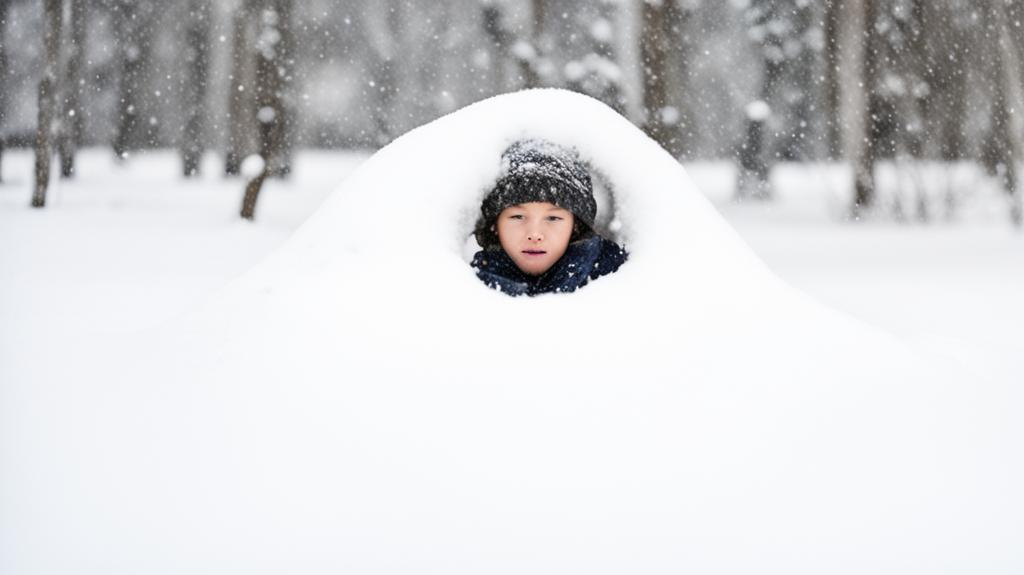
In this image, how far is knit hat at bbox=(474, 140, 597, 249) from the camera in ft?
7.61

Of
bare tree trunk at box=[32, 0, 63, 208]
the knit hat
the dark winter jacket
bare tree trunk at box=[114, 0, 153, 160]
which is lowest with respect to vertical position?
the dark winter jacket

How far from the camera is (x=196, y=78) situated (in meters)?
17.0

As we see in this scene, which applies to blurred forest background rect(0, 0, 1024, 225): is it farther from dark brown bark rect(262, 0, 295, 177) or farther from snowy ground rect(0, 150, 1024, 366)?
snowy ground rect(0, 150, 1024, 366)

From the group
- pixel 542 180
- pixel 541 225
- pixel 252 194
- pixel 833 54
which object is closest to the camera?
pixel 542 180

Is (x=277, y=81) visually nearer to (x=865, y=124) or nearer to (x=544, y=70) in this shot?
(x=544, y=70)

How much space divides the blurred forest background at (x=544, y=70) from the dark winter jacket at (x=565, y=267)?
20.4 ft

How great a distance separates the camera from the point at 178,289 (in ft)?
17.3

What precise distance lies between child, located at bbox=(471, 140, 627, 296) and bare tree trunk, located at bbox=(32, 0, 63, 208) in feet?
26.4

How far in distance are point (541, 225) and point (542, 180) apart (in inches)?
8.0

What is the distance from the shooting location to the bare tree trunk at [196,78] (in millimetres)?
16470

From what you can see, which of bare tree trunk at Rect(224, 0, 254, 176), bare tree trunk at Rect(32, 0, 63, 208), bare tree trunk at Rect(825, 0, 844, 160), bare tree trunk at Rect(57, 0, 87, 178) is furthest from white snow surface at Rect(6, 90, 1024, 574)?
bare tree trunk at Rect(57, 0, 87, 178)

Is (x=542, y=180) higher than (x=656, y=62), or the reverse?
(x=656, y=62)

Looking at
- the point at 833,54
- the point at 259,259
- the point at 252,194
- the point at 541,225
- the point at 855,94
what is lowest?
the point at 541,225

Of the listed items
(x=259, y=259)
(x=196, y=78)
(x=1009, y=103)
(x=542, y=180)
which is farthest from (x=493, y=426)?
(x=196, y=78)
